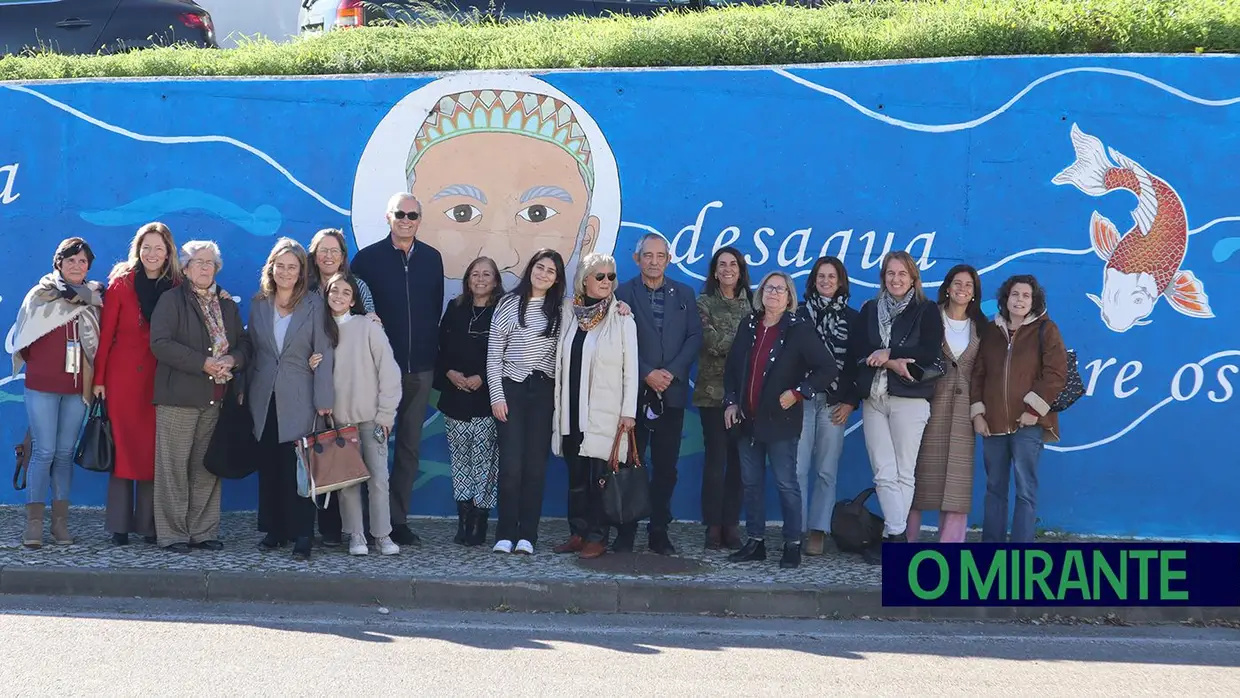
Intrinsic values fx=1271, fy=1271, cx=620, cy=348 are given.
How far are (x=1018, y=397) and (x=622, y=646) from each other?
9.34ft

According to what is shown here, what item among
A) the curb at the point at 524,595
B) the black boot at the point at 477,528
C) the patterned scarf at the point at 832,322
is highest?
the patterned scarf at the point at 832,322

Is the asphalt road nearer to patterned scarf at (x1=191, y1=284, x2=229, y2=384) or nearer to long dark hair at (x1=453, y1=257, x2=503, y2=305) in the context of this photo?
patterned scarf at (x1=191, y1=284, x2=229, y2=384)

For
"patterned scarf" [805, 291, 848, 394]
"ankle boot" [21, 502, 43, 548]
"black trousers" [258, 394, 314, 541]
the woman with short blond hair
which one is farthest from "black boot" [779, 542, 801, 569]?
"ankle boot" [21, 502, 43, 548]

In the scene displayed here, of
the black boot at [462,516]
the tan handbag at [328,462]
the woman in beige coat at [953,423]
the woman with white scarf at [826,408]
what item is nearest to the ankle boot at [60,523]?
the tan handbag at [328,462]

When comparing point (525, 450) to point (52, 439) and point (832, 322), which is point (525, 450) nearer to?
point (832, 322)

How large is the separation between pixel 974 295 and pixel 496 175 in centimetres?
331

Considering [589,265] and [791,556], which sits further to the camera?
[589,265]

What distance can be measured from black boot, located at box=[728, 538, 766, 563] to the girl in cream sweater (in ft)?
6.61

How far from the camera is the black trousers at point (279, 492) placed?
24.3ft

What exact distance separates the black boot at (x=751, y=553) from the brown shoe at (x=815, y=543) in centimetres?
39

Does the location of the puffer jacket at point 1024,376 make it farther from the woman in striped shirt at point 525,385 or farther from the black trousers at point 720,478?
the woman in striped shirt at point 525,385

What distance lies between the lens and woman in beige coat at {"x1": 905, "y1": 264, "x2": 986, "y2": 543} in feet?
24.7

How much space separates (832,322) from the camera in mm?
7730

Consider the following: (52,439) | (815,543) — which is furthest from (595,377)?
(52,439)
